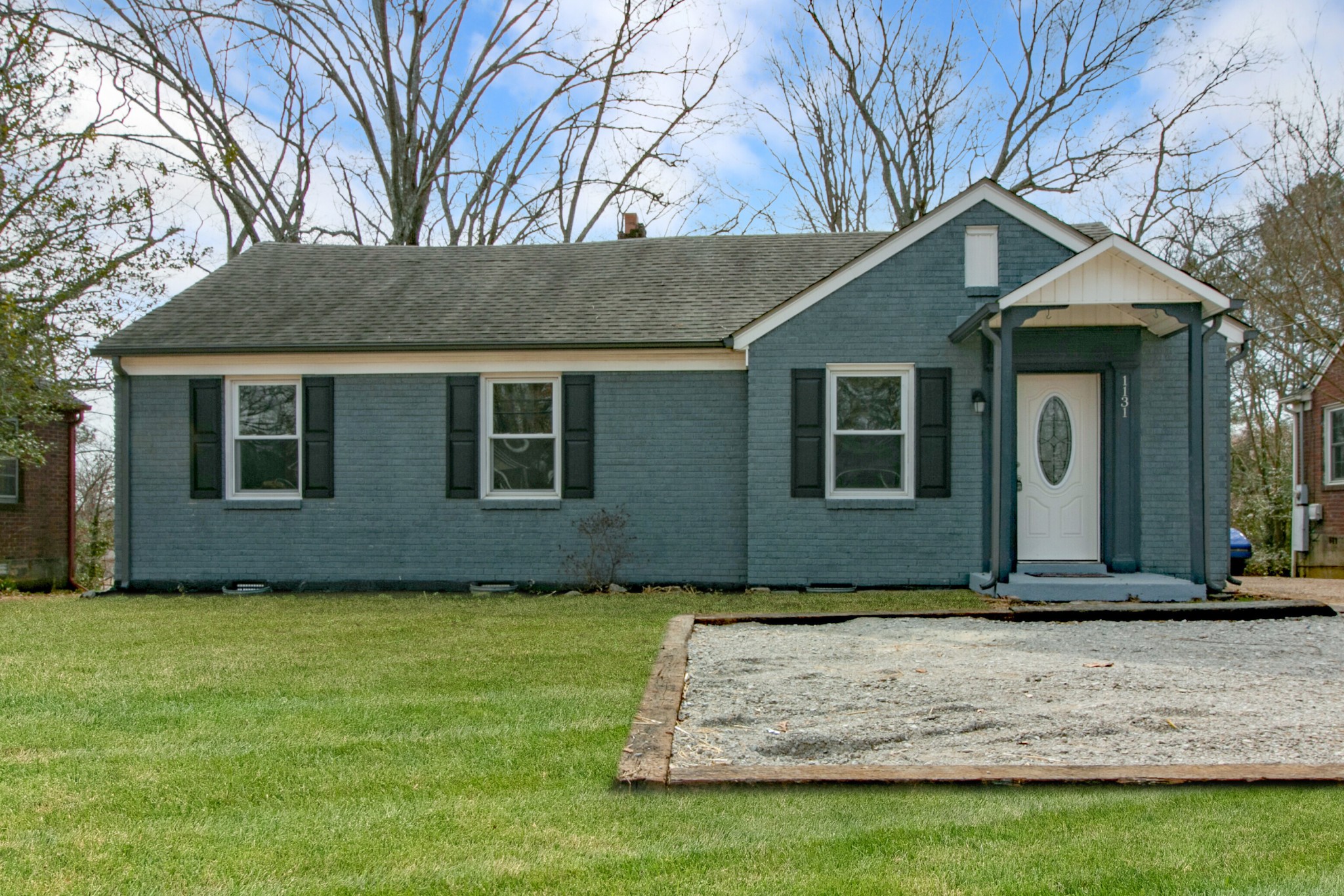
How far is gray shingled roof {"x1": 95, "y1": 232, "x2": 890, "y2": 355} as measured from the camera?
39.7ft

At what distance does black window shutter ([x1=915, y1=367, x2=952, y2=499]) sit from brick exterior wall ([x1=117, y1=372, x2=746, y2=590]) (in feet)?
6.42

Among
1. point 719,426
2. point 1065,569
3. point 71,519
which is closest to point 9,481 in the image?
point 71,519

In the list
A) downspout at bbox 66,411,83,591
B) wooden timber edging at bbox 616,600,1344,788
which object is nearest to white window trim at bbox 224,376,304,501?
wooden timber edging at bbox 616,600,1344,788

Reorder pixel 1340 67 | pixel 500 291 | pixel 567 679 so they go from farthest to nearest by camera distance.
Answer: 1. pixel 1340 67
2. pixel 500 291
3. pixel 567 679

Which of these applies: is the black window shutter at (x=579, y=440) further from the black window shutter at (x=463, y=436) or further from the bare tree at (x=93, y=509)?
the bare tree at (x=93, y=509)

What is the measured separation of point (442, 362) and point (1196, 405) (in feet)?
25.5

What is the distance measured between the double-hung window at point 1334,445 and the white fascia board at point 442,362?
1290 centimetres

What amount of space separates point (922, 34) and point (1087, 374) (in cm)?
1558

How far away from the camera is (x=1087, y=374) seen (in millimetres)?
11172

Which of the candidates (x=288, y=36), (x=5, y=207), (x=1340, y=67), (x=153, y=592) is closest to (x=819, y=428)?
(x=153, y=592)

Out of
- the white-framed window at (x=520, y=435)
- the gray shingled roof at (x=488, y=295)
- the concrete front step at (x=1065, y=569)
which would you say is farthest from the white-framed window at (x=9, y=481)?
the concrete front step at (x=1065, y=569)

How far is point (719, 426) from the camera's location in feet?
39.0

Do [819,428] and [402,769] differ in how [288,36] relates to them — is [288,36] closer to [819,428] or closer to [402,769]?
[819,428]

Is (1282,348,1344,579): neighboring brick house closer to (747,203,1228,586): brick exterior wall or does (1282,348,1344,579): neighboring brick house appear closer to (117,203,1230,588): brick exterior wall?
(747,203,1228,586): brick exterior wall
